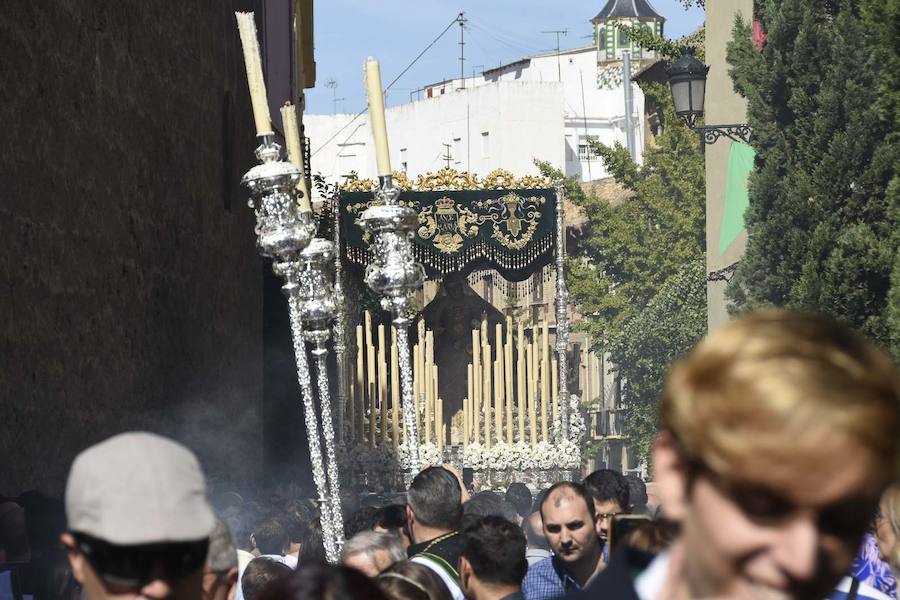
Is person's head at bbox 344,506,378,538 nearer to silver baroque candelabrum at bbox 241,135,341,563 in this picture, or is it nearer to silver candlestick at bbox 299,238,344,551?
silver candlestick at bbox 299,238,344,551

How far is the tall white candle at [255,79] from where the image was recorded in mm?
5367

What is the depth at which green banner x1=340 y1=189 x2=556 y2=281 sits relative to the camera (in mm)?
17797

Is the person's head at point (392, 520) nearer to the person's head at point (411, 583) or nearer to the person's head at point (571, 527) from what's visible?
the person's head at point (571, 527)

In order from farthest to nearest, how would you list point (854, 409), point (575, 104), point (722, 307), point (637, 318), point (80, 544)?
point (575, 104)
point (637, 318)
point (722, 307)
point (80, 544)
point (854, 409)

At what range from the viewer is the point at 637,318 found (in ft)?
84.1

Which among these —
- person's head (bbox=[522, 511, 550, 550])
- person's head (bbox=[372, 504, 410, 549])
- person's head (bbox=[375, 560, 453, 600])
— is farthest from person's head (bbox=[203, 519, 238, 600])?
person's head (bbox=[522, 511, 550, 550])

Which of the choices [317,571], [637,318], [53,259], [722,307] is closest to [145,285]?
[53,259]

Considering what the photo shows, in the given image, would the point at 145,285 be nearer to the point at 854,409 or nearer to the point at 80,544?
the point at 80,544

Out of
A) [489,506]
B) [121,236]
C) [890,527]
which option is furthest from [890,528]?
[121,236]

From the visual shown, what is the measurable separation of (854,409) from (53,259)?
749cm

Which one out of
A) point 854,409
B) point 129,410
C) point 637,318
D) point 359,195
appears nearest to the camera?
point 854,409

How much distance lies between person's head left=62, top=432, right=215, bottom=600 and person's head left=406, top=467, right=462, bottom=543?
9.55ft

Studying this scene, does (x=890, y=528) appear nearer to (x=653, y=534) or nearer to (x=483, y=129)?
(x=653, y=534)

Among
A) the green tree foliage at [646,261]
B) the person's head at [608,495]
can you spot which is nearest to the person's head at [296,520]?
the person's head at [608,495]
